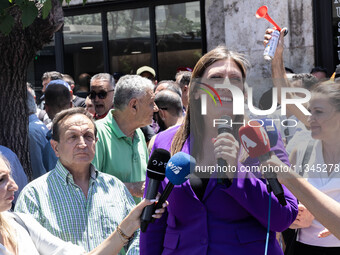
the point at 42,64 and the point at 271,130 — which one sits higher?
the point at 42,64

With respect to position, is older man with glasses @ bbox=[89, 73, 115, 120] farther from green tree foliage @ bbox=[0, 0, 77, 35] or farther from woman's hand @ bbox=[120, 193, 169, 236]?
woman's hand @ bbox=[120, 193, 169, 236]

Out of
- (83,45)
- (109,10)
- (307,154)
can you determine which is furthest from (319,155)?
(83,45)

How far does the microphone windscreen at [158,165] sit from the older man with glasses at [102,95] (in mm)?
4306

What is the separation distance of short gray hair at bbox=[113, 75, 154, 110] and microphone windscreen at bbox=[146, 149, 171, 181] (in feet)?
7.27

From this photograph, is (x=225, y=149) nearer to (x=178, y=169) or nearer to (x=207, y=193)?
(x=178, y=169)

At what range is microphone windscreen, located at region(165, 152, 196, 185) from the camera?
272cm

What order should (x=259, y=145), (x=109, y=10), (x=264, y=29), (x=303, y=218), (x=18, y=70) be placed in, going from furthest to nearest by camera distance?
(x=109, y=10) < (x=264, y=29) < (x=18, y=70) < (x=303, y=218) < (x=259, y=145)

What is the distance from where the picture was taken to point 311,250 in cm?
398

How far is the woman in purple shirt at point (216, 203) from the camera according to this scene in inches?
114

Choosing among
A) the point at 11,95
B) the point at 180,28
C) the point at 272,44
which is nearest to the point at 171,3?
the point at 180,28

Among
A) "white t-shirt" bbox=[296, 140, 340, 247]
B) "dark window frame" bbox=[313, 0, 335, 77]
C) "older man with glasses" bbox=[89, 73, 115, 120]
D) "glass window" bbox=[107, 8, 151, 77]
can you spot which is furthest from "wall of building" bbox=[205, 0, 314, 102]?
"white t-shirt" bbox=[296, 140, 340, 247]

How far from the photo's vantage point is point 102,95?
7.16m

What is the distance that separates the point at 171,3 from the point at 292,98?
7.86m

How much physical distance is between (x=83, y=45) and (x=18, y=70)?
6.31 m
